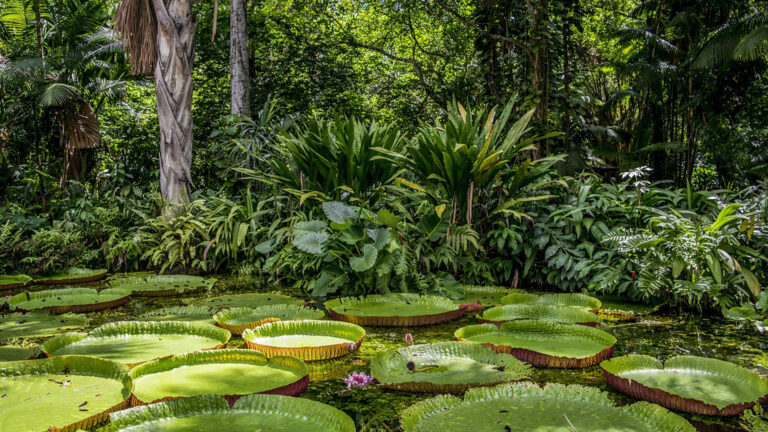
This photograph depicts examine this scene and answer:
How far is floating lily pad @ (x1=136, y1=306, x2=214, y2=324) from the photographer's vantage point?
2.43 meters

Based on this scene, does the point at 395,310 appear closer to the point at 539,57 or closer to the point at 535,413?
the point at 535,413

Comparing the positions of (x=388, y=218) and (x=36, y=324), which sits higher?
(x=388, y=218)

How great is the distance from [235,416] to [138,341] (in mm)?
1047

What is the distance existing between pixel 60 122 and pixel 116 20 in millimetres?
3354

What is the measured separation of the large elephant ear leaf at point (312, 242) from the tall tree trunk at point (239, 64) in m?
3.26

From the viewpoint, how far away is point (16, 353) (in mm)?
1839

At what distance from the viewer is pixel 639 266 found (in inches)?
115

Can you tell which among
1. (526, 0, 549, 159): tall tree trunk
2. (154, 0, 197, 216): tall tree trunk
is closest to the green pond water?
(154, 0, 197, 216): tall tree trunk

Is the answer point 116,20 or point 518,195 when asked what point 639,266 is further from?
point 116,20

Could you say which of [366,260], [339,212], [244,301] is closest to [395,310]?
[366,260]

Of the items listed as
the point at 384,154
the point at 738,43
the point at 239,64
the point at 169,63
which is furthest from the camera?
the point at 738,43

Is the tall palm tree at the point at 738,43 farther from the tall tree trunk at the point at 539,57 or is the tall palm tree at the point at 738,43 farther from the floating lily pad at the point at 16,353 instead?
the floating lily pad at the point at 16,353

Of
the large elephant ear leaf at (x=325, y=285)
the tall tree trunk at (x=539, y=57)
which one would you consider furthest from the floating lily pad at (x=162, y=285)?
the tall tree trunk at (x=539, y=57)

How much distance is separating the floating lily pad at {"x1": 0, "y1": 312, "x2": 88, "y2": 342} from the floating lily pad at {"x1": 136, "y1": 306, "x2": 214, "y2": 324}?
0.33 m
